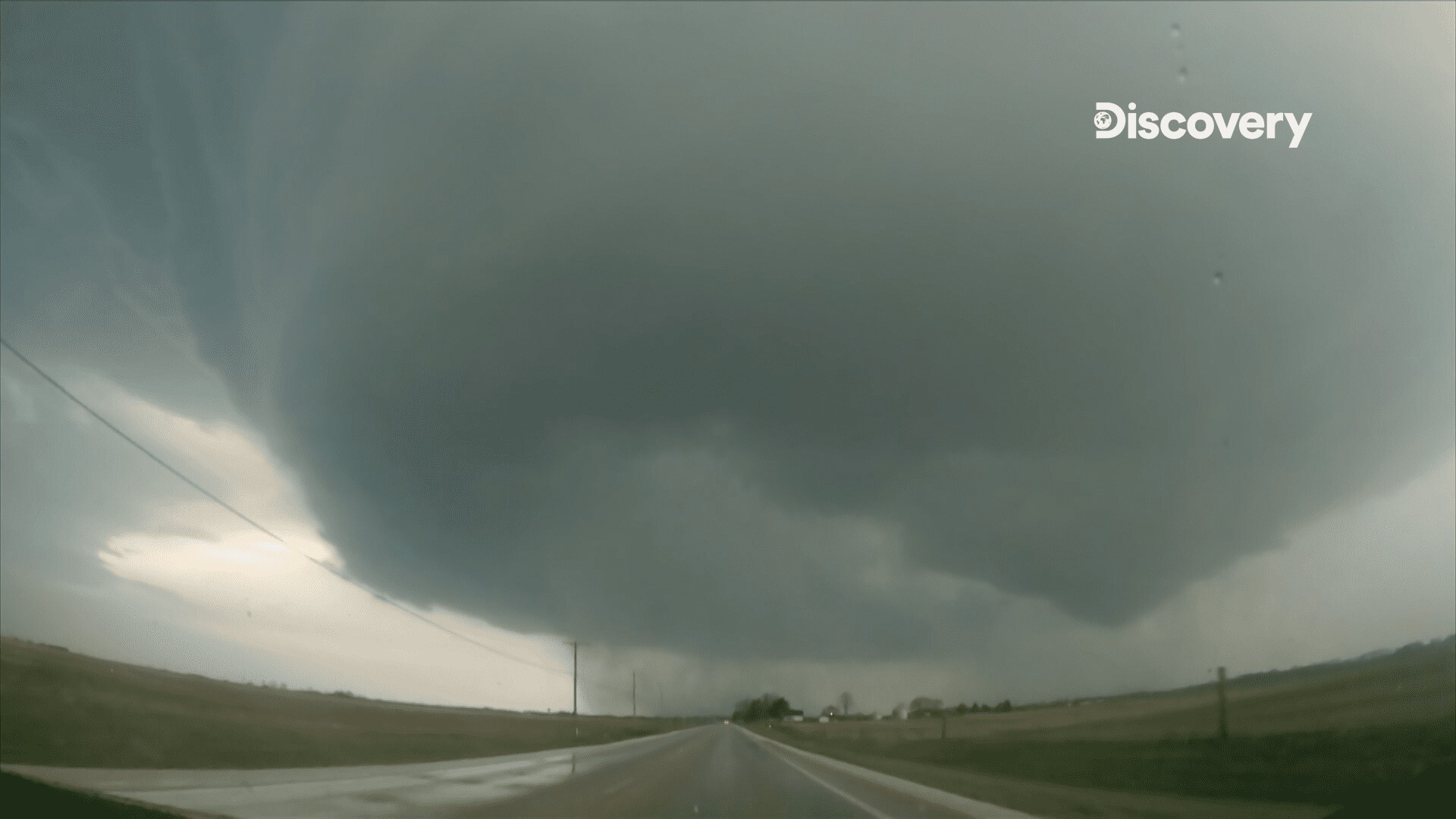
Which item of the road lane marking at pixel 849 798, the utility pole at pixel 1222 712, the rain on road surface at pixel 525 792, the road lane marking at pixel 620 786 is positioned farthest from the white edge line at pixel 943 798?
the road lane marking at pixel 620 786

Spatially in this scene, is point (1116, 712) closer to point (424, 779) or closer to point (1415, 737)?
point (1415, 737)

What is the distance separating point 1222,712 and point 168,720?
15.7 meters

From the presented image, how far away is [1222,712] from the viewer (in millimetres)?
14781

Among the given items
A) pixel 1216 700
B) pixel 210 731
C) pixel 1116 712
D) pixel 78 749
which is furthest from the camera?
pixel 1116 712

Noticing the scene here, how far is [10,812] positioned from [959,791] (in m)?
22.8

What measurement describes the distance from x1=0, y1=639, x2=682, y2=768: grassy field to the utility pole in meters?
13.9

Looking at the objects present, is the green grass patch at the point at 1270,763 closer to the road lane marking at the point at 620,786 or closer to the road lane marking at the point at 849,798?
the road lane marking at the point at 849,798

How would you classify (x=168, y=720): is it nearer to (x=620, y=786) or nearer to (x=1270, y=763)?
(x=620, y=786)

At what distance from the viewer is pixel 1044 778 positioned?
2750 cm

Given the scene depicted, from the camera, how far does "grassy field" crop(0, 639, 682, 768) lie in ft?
22.7

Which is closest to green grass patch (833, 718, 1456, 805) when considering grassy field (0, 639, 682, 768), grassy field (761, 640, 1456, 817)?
grassy field (761, 640, 1456, 817)

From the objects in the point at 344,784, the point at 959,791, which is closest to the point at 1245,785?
the point at 959,791

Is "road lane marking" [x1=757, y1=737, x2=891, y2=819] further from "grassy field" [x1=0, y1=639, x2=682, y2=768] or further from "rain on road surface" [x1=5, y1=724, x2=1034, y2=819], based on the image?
"grassy field" [x1=0, y1=639, x2=682, y2=768]

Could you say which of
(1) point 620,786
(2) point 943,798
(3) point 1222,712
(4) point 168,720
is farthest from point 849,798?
(4) point 168,720
